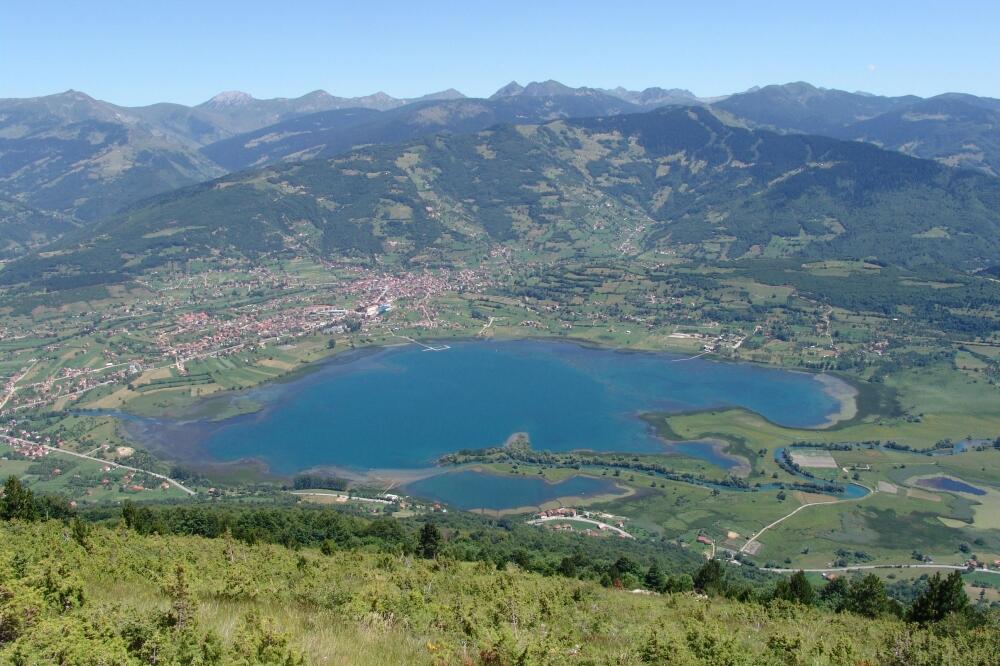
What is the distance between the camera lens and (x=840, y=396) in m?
70.8

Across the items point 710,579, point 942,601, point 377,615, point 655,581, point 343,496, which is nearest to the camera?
point 377,615

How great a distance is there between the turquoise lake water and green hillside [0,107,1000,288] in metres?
62.0

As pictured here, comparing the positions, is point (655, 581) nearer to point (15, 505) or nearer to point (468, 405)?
point (15, 505)

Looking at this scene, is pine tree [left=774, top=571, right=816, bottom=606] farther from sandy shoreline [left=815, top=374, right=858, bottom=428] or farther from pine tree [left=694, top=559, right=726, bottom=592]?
sandy shoreline [left=815, top=374, right=858, bottom=428]

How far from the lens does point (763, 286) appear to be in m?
111

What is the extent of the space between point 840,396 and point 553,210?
10233 cm

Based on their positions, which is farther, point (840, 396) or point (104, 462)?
point (840, 396)

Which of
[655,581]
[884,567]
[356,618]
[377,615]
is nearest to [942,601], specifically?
[655,581]

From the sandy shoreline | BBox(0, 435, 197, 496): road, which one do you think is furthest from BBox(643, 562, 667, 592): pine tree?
the sandy shoreline

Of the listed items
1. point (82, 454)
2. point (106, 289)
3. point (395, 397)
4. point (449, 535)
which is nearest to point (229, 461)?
point (82, 454)

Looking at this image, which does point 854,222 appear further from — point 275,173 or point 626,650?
point 626,650

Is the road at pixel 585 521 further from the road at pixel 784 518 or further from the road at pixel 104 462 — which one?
the road at pixel 104 462

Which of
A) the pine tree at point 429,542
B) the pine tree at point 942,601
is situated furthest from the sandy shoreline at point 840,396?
the pine tree at point 429,542

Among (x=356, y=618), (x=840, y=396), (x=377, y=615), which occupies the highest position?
(x=356, y=618)
